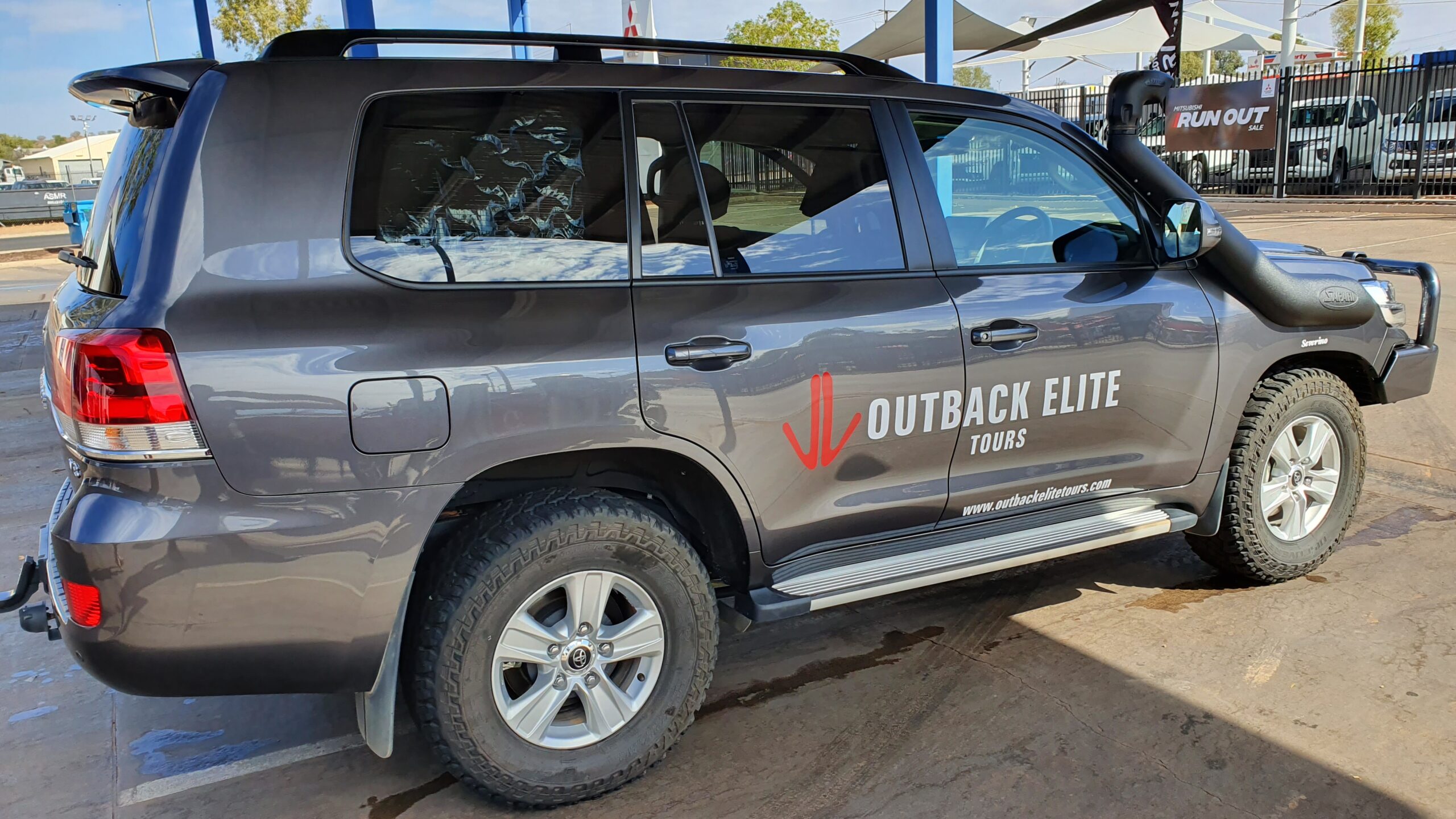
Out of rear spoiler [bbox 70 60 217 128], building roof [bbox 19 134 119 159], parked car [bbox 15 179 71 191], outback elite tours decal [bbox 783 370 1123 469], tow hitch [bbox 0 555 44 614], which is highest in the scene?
building roof [bbox 19 134 119 159]

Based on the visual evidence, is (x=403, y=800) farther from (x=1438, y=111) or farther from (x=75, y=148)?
(x=75, y=148)

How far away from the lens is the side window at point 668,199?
2811 millimetres

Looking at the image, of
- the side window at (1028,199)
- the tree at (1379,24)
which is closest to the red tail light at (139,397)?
the side window at (1028,199)

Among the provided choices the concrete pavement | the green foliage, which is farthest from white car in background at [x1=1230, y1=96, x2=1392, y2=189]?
the green foliage

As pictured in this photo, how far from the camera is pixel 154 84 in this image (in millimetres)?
2400

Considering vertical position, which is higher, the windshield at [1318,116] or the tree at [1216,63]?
the tree at [1216,63]

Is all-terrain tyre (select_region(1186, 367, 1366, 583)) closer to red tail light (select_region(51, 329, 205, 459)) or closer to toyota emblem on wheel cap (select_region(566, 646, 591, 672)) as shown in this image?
toyota emblem on wheel cap (select_region(566, 646, 591, 672))

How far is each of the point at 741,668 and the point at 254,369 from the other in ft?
6.35

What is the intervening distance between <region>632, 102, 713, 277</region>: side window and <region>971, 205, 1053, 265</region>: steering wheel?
3.50 ft

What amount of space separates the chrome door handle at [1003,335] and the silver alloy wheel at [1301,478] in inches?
51.7

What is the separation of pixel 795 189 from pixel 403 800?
80.9 inches

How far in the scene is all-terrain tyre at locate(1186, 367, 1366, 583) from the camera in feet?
12.5

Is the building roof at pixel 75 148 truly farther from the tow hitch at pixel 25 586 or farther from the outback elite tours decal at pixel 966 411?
the outback elite tours decal at pixel 966 411

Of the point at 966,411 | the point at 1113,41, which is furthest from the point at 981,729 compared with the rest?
the point at 1113,41
